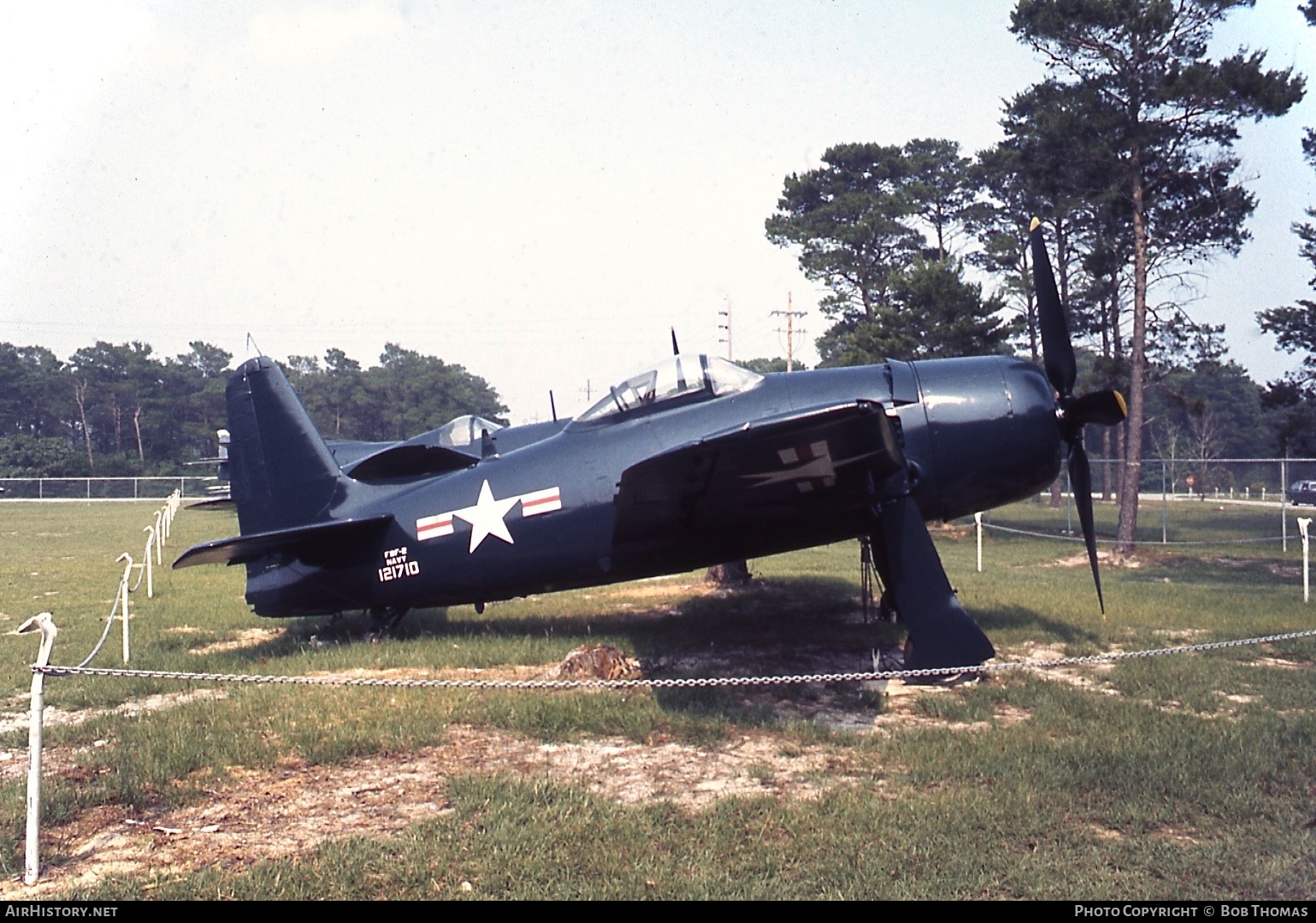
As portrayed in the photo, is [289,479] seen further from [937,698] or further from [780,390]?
[937,698]

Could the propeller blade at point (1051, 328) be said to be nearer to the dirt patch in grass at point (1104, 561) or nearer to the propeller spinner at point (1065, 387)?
the propeller spinner at point (1065, 387)

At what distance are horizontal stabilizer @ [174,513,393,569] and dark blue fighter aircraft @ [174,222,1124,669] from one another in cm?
2

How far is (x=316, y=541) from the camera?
9.12m

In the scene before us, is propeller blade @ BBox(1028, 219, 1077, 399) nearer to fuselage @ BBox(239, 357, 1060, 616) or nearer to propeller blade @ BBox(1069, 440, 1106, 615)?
fuselage @ BBox(239, 357, 1060, 616)

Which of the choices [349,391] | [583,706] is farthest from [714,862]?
[349,391]

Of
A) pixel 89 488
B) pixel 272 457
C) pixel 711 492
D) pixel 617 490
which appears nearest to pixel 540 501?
pixel 617 490

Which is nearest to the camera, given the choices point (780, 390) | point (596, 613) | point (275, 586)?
point (780, 390)

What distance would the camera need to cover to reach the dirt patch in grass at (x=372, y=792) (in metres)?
4.41

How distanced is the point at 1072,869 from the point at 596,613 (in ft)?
25.9

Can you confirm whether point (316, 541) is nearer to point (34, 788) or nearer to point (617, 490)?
point (617, 490)

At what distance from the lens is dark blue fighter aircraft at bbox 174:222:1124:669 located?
6.91 m

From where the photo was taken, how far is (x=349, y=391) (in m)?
64.7

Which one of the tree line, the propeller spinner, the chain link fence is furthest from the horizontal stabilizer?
the tree line

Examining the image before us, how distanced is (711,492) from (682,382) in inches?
50.3
